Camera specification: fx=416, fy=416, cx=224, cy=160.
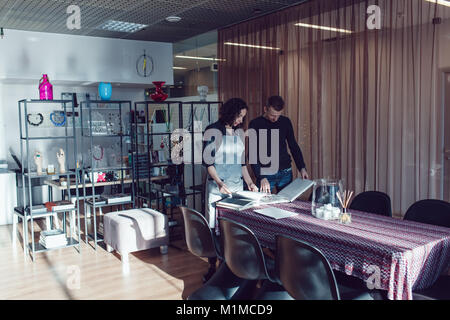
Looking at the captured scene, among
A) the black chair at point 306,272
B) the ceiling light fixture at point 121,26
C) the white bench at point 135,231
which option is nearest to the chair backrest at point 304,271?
the black chair at point 306,272

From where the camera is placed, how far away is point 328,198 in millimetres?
2820

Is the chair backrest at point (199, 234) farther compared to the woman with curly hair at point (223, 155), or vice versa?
the woman with curly hair at point (223, 155)

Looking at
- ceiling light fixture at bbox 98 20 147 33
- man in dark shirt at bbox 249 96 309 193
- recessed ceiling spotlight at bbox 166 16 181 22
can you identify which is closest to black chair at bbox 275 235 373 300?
man in dark shirt at bbox 249 96 309 193

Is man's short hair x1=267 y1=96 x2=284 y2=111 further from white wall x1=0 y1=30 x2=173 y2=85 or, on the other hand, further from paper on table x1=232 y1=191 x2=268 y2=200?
white wall x1=0 y1=30 x2=173 y2=85

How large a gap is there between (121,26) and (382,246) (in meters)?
5.21

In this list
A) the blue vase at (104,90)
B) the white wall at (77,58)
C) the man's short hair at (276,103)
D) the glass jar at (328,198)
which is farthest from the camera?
the white wall at (77,58)

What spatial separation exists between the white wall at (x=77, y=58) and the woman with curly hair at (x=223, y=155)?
3779mm

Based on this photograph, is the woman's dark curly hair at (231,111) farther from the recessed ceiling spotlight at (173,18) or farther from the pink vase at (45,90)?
the recessed ceiling spotlight at (173,18)

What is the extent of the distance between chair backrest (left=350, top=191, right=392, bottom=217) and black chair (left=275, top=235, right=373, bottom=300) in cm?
99

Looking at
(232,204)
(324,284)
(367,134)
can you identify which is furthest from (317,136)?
(324,284)

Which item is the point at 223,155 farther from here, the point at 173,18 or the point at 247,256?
the point at 173,18

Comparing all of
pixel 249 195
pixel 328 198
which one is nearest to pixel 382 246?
pixel 328 198

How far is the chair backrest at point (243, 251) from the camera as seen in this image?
2.51 meters
